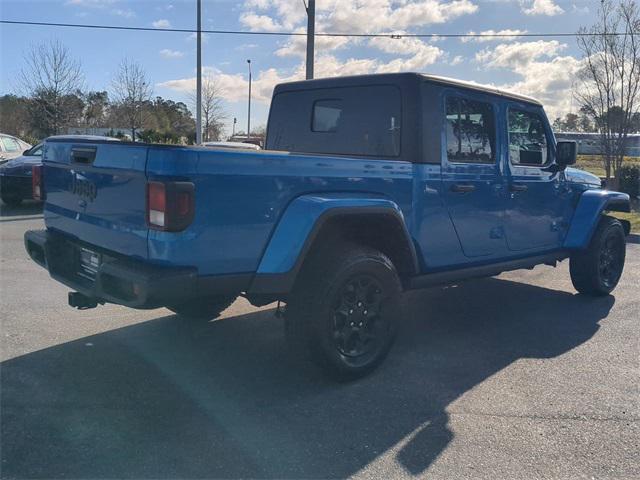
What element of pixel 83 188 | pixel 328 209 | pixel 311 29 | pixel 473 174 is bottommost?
pixel 328 209

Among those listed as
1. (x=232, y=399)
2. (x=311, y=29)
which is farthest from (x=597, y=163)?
(x=232, y=399)

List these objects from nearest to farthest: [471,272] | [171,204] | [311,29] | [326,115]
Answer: [171,204] → [471,272] → [326,115] → [311,29]

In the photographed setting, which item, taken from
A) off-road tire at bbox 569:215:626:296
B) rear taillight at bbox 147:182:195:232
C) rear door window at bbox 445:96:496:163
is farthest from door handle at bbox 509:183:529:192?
rear taillight at bbox 147:182:195:232

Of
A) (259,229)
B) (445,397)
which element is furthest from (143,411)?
(445,397)

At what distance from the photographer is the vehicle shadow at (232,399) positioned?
287cm

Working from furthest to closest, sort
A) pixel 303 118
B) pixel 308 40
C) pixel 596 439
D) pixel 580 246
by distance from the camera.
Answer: pixel 308 40 < pixel 580 246 < pixel 303 118 < pixel 596 439

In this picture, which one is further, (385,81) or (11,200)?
(11,200)

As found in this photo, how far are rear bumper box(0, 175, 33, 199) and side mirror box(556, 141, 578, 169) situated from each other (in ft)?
35.7

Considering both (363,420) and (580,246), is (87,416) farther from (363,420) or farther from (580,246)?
(580,246)

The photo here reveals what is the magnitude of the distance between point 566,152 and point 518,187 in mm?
852

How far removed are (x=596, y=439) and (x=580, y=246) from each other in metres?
3.09

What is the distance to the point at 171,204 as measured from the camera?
288 cm

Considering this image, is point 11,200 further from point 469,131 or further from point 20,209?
point 469,131

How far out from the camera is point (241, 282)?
326 cm
